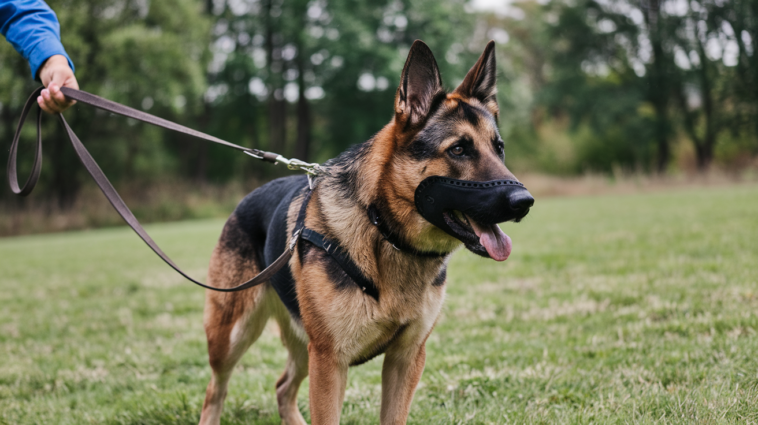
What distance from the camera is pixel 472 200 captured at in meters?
2.51

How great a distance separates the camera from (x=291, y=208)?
330 cm

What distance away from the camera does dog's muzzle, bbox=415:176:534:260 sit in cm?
246

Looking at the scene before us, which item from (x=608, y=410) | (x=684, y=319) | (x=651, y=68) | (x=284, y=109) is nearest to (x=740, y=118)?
(x=651, y=68)

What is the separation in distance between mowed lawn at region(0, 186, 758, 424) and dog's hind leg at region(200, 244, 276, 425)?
0.27m

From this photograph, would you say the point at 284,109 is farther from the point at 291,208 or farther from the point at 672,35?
the point at 291,208

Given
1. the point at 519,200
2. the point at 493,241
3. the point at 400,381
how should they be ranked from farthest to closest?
the point at 400,381, the point at 493,241, the point at 519,200

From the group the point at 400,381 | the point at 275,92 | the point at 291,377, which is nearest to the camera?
the point at 400,381

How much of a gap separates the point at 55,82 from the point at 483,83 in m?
2.32

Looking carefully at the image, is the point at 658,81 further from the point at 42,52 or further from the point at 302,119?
the point at 42,52

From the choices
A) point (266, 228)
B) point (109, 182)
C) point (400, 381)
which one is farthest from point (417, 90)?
point (109, 182)

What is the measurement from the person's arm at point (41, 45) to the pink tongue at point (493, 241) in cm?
226

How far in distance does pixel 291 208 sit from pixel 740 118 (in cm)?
3534

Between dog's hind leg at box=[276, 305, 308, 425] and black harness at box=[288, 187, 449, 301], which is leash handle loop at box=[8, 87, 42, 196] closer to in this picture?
black harness at box=[288, 187, 449, 301]

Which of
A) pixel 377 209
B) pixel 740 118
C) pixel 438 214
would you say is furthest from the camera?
pixel 740 118
